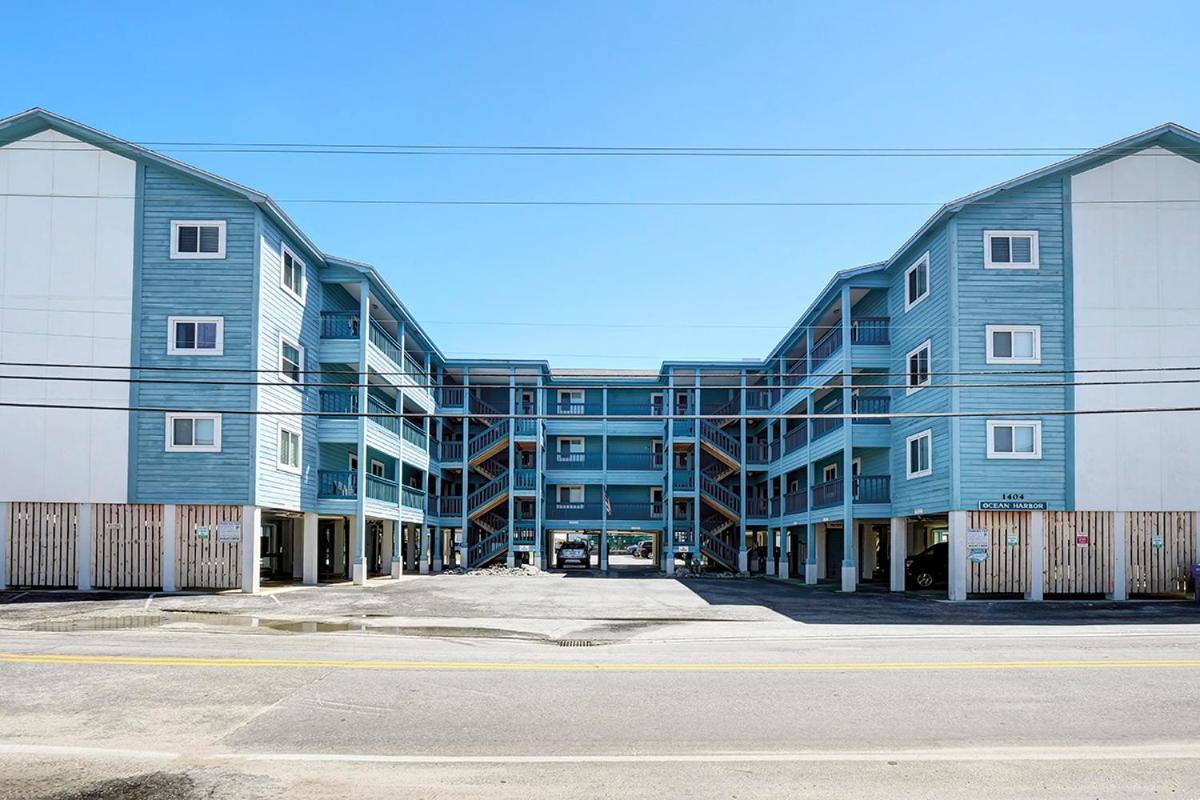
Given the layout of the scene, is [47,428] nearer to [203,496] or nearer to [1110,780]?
[203,496]

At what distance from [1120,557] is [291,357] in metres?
25.6

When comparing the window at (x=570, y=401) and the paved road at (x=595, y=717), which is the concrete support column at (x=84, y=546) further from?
the window at (x=570, y=401)

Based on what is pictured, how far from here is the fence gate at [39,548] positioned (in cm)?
3030

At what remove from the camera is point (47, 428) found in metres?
30.5

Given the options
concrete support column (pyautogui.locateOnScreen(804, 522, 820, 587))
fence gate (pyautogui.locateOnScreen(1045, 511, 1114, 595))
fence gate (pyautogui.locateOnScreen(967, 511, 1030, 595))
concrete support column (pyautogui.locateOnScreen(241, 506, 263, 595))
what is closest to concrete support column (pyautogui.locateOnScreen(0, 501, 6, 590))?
concrete support column (pyautogui.locateOnScreen(241, 506, 263, 595))

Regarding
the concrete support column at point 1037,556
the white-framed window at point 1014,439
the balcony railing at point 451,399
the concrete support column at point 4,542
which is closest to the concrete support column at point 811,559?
the concrete support column at point 1037,556

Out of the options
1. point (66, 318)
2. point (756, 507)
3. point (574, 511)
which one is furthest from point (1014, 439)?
point (574, 511)

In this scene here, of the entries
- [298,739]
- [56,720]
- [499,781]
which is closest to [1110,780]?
[499,781]

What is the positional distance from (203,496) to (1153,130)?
95.8ft

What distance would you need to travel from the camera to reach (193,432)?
30688mm

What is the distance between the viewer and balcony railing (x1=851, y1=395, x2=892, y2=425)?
123 ft

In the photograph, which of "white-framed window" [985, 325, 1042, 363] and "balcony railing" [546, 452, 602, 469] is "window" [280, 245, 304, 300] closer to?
"white-framed window" [985, 325, 1042, 363]

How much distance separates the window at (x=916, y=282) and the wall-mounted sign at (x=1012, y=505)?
6.96 meters

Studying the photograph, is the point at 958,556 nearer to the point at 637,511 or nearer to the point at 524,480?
the point at 637,511
